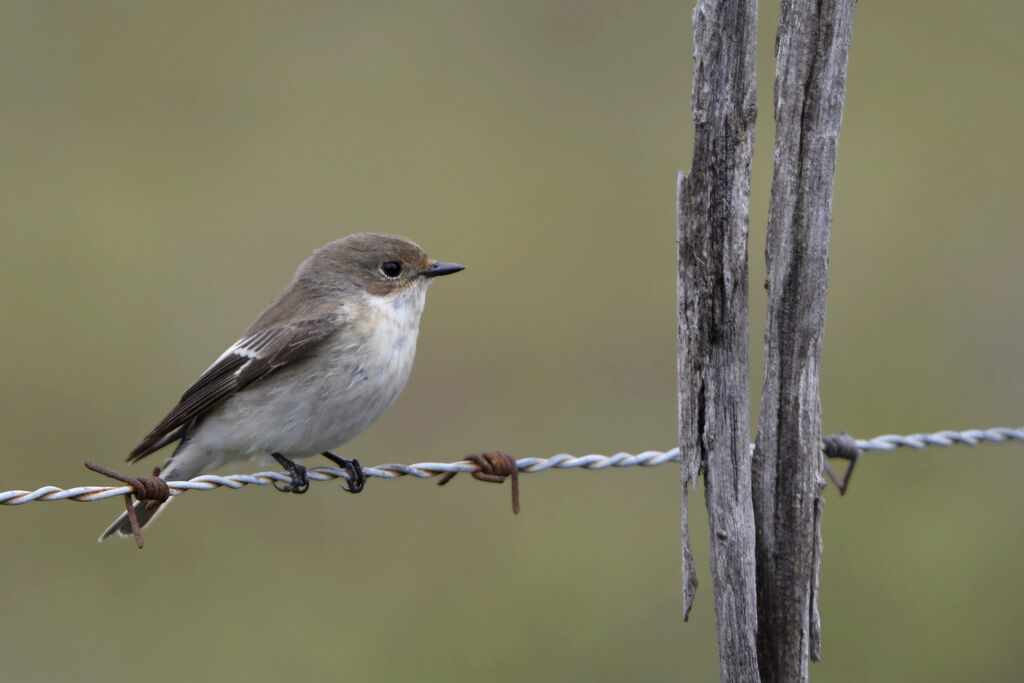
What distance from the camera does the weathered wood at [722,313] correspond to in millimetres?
3361

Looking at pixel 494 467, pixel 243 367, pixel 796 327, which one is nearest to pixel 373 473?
pixel 494 467

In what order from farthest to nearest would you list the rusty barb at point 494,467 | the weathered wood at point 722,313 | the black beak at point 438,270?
1. the black beak at point 438,270
2. the rusty barb at point 494,467
3. the weathered wood at point 722,313

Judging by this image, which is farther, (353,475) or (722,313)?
(353,475)

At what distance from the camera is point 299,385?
516 cm

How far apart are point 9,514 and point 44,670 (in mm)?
1475

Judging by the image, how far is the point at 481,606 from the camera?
7.89 m

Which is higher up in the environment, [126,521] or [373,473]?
[373,473]

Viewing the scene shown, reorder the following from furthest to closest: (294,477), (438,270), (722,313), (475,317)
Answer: (475,317) → (438,270) → (294,477) → (722,313)

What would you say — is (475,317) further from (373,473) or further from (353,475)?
(373,473)

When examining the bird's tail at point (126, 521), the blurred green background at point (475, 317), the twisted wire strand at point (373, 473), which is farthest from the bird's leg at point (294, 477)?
the blurred green background at point (475, 317)

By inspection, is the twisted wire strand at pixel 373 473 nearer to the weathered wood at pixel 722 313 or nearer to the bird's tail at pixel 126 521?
the weathered wood at pixel 722 313

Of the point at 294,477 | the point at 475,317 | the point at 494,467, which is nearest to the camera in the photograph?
the point at 494,467

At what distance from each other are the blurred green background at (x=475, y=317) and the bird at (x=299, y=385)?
7.96 feet

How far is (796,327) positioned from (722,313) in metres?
0.26
